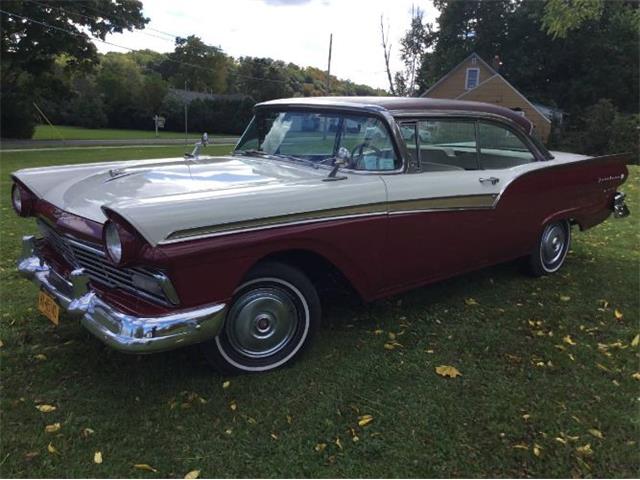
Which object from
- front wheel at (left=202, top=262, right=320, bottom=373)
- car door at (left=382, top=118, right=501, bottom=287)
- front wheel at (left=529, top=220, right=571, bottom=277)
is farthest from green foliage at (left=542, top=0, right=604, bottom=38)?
front wheel at (left=202, top=262, right=320, bottom=373)

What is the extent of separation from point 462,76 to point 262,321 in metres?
41.3

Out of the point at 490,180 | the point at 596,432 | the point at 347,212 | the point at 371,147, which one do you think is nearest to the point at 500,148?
the point at 490,180

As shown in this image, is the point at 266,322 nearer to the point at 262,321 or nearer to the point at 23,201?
the point at 262,321

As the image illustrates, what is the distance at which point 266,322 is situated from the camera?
10.3 feet

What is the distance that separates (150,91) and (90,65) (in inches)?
1067

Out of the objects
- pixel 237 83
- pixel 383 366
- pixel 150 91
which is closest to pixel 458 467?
pixel 383 366

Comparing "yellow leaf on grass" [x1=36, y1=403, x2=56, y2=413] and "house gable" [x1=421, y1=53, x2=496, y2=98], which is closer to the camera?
"yellow leaf on grass" [x1=36, y1=403, x2=56, y2=413]

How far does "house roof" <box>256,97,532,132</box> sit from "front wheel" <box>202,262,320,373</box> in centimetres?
130

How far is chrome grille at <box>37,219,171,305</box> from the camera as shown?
2.74 meters

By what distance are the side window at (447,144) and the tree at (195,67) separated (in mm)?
68972

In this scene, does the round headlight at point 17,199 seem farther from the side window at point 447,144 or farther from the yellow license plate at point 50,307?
the side window at point 447,144

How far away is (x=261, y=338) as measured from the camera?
3141 millimetres

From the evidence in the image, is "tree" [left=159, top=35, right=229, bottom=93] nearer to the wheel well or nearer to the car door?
the car door

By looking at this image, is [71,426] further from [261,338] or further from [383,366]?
[383,366]
